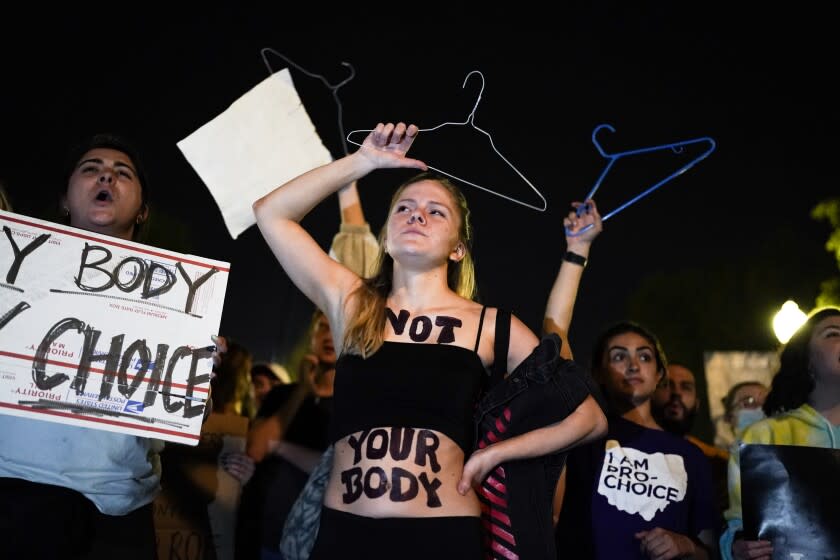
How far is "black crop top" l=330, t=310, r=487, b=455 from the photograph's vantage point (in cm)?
248

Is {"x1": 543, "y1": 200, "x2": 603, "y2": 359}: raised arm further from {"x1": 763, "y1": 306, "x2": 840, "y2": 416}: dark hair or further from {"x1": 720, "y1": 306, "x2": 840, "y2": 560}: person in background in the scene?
{"x1": 763, "y1": 306, "x2": 840, "y2": 416}: dark hair

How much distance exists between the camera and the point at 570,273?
11.4 feet

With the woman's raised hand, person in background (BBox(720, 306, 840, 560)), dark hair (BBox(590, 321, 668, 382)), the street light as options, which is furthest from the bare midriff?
the street light

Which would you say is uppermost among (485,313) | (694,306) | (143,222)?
(694,306)

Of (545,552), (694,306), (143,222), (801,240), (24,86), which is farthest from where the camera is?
(694,306)

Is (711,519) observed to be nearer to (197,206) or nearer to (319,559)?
(319,559)

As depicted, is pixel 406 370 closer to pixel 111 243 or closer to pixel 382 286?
pixel 382 286

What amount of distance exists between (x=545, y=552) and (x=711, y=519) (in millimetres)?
1501

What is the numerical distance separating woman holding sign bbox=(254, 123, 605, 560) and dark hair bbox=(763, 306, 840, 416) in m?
1.48

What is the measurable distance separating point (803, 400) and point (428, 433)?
2054 mm

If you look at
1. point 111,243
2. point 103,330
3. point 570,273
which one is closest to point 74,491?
point 103,330

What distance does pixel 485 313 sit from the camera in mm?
2775

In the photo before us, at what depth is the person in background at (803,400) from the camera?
350 cm

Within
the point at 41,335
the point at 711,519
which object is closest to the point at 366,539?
the point at 41,335
